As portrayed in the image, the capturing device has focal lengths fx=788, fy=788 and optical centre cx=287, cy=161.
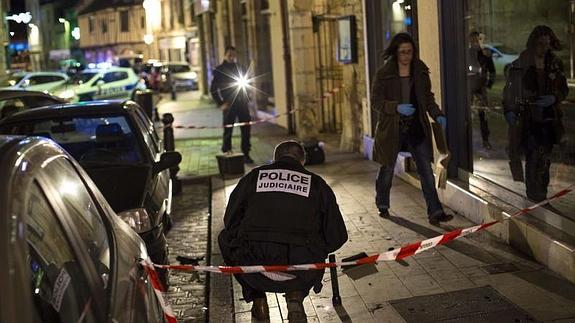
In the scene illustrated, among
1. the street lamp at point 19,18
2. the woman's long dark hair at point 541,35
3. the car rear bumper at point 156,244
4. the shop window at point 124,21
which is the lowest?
the car rear bumper at point 156,244

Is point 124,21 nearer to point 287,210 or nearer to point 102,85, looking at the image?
point 102,85

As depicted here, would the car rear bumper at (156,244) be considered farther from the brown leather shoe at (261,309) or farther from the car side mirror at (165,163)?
the brown leather shoe at (261,309)

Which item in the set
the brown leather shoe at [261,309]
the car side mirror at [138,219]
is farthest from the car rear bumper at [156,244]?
the brown leather shoe at [261,309]

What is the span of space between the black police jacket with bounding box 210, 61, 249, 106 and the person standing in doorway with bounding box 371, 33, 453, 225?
4.78 metres

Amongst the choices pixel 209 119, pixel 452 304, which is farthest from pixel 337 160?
pixel 209 119

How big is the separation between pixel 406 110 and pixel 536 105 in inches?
50.6

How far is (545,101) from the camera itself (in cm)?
645

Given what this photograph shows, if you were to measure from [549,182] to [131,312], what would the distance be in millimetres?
4620

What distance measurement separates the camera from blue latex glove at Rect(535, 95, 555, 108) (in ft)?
20.9

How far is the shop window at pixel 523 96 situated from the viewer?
6.26 m

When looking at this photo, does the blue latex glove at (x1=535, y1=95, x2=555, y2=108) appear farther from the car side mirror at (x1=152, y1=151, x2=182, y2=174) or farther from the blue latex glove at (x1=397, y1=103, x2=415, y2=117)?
the car side mirror at (x1=152, y1=151, x2=182, y2=174)

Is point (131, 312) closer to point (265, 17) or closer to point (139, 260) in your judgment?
point (139, 260)

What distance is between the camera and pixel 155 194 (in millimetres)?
6738

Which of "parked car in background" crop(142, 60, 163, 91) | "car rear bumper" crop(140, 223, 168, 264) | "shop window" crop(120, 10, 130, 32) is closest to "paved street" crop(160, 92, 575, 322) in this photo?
"car rear bumper" crop(140, 223, 168, 264)
